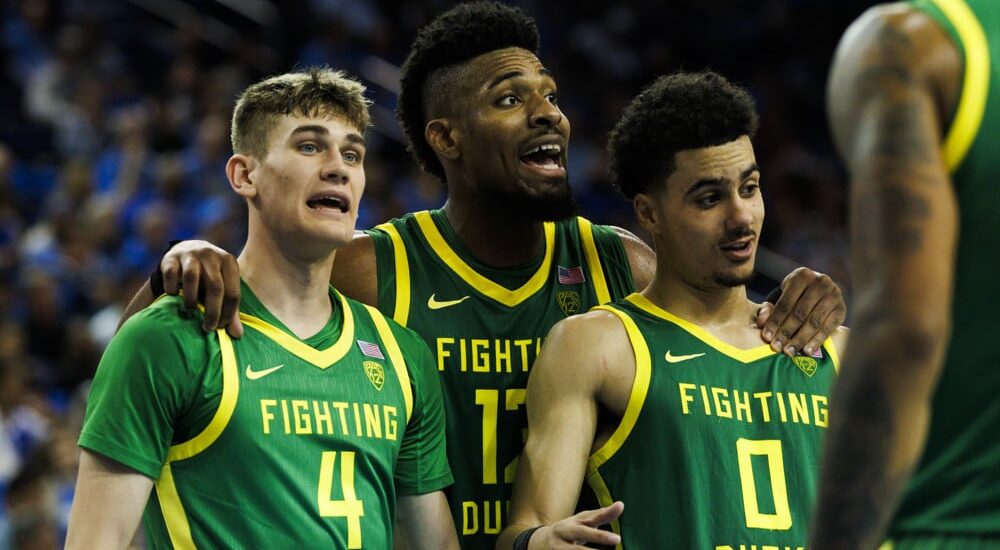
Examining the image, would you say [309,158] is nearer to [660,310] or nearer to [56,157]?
[660,310]

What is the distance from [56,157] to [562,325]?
298 inches

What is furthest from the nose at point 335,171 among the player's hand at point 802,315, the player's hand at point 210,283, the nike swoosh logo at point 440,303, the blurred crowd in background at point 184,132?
the blurred crowd in background at point 184,132

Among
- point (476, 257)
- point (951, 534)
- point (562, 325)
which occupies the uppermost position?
point (476, 257)

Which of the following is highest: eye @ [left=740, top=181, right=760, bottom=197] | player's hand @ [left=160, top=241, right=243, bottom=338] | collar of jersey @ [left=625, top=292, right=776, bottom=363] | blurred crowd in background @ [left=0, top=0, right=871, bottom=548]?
blurred crowd in background @ [left=0, top=0, right=871, bottom=548]

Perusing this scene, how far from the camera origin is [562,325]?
3.79 m

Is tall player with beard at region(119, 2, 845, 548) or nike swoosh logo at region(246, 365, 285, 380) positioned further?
tall player with beard at region(119, 2, 845, 548)

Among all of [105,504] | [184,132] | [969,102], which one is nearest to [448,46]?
[105,504]

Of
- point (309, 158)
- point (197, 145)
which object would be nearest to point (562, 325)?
point (309, 158)

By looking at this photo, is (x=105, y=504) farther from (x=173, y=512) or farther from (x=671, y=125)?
(x=671, y=125)

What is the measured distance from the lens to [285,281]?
3.68 meters

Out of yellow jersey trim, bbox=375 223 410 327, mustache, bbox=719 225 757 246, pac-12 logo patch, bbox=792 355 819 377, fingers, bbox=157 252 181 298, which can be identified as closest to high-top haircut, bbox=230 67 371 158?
fingers, bbox=157 252 181 298

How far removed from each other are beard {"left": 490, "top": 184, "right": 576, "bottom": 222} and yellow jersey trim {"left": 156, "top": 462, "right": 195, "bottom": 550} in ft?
4.71

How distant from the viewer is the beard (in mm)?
4172

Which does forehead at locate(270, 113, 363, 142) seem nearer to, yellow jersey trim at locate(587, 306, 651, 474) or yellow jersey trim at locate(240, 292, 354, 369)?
yellow jersey trim at locate(240, 292, 354, 369)
